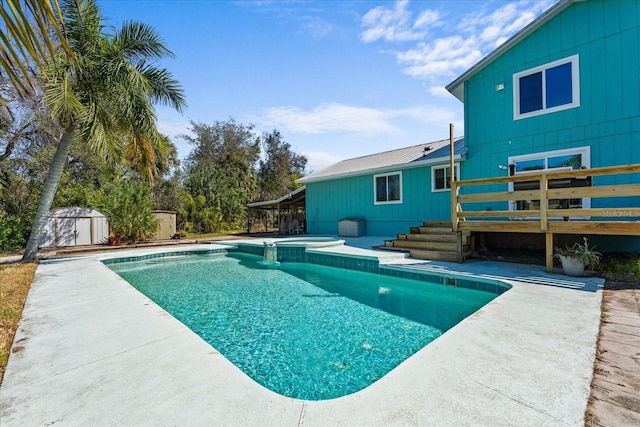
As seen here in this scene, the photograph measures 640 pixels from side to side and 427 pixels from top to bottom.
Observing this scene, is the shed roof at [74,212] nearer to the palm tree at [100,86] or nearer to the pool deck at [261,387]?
the palm tree at [100,86]

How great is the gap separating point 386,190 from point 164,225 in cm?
1115

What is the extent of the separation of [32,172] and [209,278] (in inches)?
517

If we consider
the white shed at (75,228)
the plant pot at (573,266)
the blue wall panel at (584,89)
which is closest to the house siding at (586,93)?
the blue wall panel at (584,89)

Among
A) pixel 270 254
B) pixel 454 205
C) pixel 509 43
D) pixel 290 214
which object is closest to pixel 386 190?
pixel 454 205

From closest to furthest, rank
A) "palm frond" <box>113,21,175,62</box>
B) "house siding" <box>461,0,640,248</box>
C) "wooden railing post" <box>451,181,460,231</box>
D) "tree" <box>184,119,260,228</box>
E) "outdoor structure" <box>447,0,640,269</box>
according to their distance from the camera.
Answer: "outdoor structure" <box>447,0,640,269</box>
"house siding" <box>461,0,640,248</box>
"wooden railing post" <box>451,181,460,231</box>
"palm frond" <box>113,21,175,62</box>
"tree" <box>184,119,260,228</box>

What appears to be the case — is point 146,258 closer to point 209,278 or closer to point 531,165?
point 209,278

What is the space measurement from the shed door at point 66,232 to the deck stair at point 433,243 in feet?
42.2

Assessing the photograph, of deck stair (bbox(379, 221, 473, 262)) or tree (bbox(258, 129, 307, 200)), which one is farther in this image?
tree (bbox(258, 129, 307, 200))

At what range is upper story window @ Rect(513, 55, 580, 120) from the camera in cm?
765

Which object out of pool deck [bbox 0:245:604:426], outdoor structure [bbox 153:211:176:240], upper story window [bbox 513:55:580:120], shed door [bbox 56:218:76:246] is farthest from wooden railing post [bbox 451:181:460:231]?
shed door [bbox 56:218:76:246]

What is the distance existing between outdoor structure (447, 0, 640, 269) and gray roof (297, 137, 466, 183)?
4.32 feet

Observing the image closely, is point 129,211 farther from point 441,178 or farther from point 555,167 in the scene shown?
point 555,167

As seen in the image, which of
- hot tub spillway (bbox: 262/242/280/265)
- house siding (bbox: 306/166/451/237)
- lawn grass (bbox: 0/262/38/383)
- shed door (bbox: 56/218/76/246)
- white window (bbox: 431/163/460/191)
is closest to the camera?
lawn grass (bbox: 0/262/38/383)

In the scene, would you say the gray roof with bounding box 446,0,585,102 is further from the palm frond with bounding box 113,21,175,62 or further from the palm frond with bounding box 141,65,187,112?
the palm frond with bounding box 113,21,175,62
